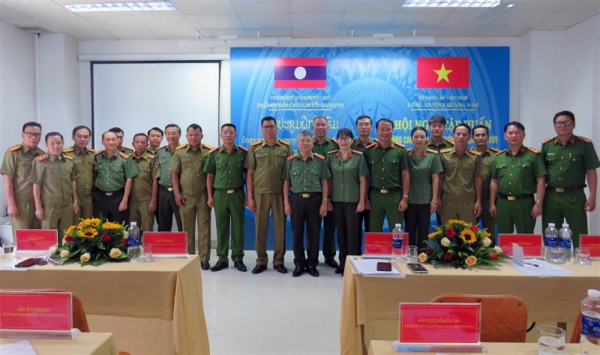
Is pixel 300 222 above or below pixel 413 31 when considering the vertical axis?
below

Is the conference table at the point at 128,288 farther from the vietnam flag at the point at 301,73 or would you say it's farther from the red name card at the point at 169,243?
the vietnam flag at the point at 301,73

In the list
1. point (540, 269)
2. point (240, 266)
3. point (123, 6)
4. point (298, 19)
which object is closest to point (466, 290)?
point (540, 269)

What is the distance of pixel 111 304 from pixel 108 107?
500cm

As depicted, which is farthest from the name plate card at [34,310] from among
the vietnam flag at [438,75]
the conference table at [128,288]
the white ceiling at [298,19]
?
the vietnam flag at [438,75]

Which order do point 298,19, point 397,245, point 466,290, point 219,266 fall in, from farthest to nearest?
1. point 298,19
2. point 219,266
3. point 397,245
4. point 466,290

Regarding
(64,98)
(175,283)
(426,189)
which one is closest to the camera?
(175,283)

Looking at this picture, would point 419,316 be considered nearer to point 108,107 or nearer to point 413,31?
point 413,31

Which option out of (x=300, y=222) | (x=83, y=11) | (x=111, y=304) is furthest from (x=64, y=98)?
(x=111, y=304)

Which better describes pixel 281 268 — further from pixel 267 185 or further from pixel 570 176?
pixel 570 176

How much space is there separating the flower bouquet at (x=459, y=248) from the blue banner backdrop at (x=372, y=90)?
3.74 meters

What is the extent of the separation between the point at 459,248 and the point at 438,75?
423 centimetres

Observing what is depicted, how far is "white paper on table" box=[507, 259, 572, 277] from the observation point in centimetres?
240

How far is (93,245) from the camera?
2660 millimetres

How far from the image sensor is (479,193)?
471 cm
